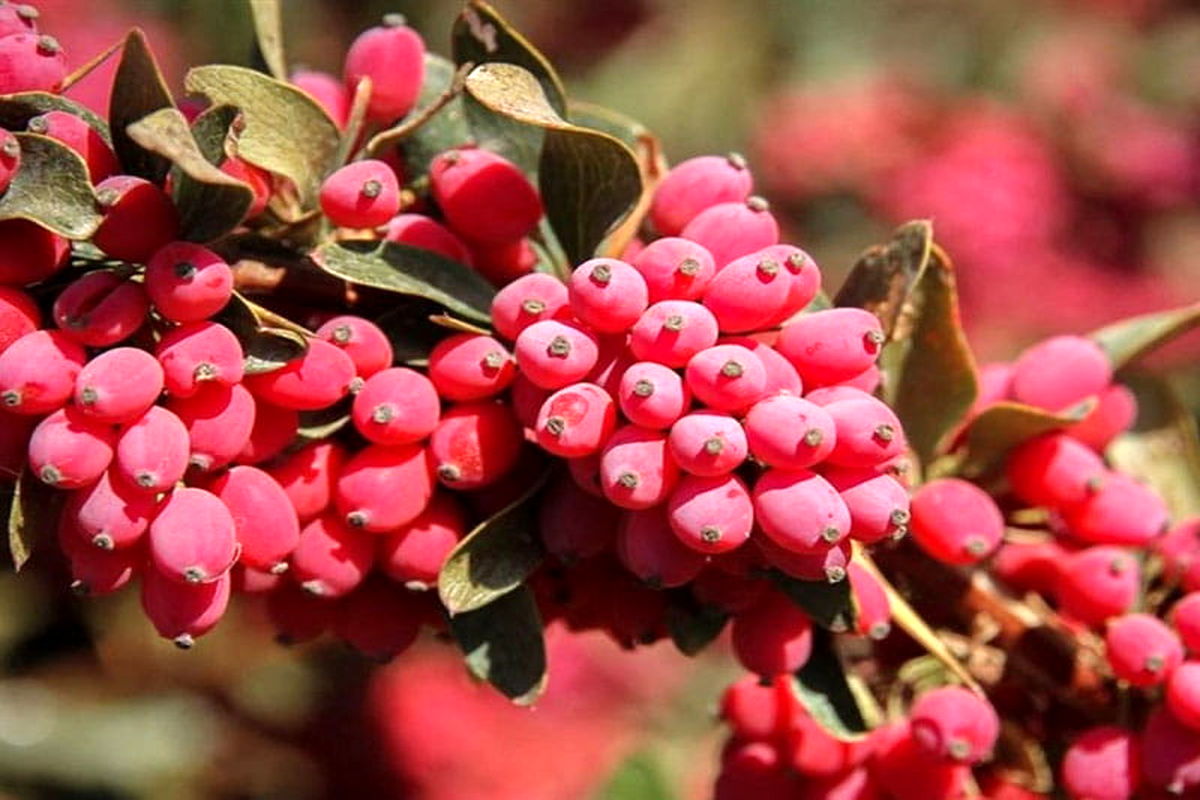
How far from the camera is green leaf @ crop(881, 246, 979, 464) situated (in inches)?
44.3

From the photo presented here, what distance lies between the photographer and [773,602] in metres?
1.07

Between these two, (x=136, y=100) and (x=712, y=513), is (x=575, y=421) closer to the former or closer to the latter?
(x=712, y=513)

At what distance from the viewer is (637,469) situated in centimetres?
88

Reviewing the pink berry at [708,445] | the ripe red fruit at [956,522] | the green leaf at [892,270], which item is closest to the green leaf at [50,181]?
the pink berry at [708,445]

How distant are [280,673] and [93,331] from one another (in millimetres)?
1757

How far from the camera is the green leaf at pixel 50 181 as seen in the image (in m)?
0.86

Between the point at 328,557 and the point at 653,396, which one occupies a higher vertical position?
the point at 653,396

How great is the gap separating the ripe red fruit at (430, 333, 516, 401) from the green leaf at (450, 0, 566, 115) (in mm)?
173

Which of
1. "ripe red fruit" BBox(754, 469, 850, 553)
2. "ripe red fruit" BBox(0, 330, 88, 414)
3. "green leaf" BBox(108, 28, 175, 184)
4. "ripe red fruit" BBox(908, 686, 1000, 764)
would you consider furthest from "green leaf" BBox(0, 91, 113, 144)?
"ripe red fruit" BBox(908, 686, 1000, 764)

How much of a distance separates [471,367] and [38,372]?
247mm

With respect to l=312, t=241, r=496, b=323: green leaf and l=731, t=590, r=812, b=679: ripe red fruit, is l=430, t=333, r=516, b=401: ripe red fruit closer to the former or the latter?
l=312, t=241, r=496, b=323: green leaf

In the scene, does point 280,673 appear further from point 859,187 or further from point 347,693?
point 859,187

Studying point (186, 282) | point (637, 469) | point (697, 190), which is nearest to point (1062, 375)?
point (697, 190)

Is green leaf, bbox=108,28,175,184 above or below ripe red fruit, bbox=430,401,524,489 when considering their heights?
above
